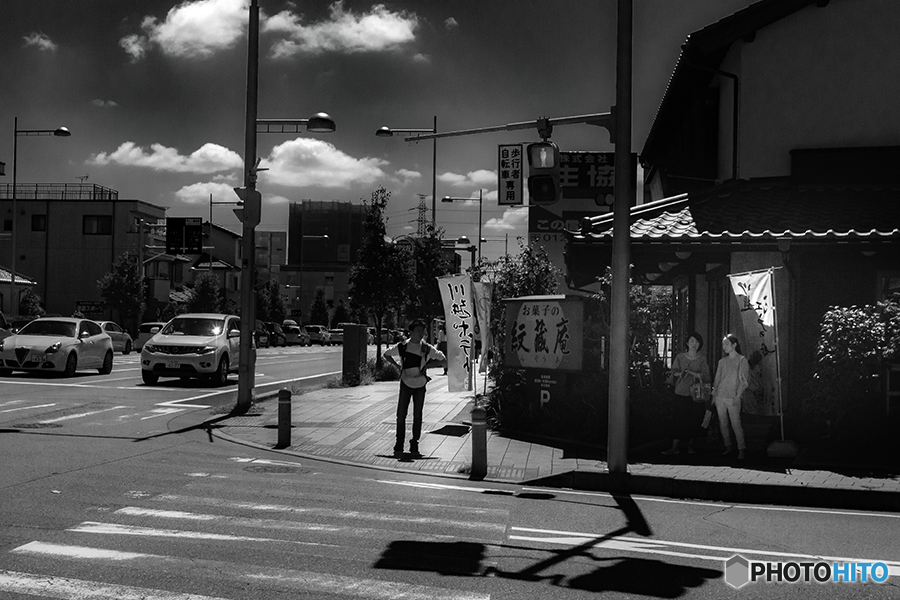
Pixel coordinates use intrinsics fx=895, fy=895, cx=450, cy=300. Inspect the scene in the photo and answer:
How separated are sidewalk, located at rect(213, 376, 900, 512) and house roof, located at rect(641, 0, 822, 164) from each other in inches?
290

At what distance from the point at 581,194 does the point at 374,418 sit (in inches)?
711

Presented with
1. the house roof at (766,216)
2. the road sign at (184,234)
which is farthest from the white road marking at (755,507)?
the road sign at (184,234)

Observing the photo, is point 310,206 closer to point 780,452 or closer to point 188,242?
point 188,242

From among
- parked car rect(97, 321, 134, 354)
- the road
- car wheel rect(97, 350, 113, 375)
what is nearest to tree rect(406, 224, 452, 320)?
car wheel rect(97, 350, 113, 375)

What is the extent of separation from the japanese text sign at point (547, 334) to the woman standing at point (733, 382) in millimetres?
2781

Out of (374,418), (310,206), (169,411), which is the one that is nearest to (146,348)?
(169,411)

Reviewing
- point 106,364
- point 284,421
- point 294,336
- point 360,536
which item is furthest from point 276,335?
point 360,536

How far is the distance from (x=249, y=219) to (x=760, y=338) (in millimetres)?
9517

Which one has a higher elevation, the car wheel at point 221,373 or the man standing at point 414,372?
the man standing at point 414,372

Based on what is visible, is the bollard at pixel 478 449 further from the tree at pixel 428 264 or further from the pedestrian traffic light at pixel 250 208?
the tree at pixel 428 264

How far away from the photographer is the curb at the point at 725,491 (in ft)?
31.3

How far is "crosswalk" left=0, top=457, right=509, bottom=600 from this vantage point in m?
5.50

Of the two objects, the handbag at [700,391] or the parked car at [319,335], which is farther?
the parked car at [319,335]

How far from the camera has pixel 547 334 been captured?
14961 millimetres
